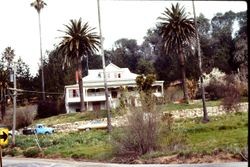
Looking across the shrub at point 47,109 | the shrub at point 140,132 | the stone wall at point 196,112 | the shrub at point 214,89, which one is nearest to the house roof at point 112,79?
the shrub at point 47,109

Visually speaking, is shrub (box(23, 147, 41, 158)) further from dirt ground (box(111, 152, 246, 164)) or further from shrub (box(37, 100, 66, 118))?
shrub (box(37, 100, 66, 118))

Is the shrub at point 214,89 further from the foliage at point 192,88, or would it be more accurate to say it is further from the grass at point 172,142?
the grass at point 172,142

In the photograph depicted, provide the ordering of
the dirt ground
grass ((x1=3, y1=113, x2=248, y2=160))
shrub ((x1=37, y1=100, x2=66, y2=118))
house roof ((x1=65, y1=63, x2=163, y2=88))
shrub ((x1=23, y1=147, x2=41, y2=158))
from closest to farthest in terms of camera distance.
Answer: the dirt ground < grass ((x1=3, y1=113, x2=248, y2=160)) < shrub ((x1=23, y1=147, x2=41, y2=158)) < shrub ((x1=37, y1=100, x2=66, y2=118)) < house roof ((x1=65, y1=63, x2=163, y2=88))

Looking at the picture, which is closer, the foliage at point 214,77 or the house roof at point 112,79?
the foliage at point 214,77

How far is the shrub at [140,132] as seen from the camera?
32.2 metres

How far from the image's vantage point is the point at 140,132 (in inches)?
1294

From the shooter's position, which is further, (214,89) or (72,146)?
(214,89)

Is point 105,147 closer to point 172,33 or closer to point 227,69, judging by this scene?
point 172,33

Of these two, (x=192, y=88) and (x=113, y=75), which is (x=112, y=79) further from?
(x=192, y=88)

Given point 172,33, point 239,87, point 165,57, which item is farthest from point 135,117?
point 165,57

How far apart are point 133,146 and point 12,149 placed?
17.7 metres

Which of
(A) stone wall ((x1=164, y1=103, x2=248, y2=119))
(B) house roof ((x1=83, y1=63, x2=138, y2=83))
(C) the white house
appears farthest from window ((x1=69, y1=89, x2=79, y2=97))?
(A) stone wall ((x1=164, y1=103, x2=248, y2=119))

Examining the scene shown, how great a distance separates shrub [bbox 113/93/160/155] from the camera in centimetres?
3225

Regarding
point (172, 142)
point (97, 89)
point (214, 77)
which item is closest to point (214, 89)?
point (214, 77)
